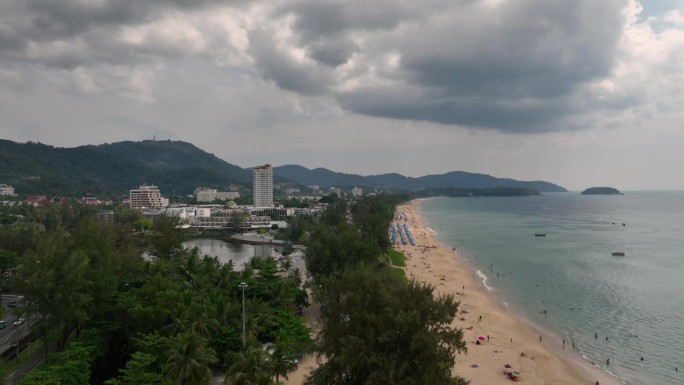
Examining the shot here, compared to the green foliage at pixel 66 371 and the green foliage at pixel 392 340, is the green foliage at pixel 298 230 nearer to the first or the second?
the green foliage at pixel 66 371

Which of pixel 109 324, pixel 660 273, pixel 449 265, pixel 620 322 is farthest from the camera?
pixel 449 265

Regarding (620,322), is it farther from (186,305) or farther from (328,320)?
(186,305)

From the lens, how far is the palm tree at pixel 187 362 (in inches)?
787

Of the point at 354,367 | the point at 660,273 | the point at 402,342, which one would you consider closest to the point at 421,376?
the point at 402,342

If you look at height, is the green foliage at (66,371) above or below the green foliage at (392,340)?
below

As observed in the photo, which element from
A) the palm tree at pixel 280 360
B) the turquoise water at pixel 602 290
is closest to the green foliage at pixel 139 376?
the palm tree at pixel 280 360

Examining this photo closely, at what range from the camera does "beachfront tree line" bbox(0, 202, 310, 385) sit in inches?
790

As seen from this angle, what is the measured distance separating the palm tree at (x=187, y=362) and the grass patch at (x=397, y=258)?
4862cm

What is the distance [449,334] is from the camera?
717 inches

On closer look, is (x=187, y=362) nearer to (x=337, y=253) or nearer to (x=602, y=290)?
(x=337, y=253)

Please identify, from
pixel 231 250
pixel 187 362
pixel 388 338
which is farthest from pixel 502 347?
pixel 231 250

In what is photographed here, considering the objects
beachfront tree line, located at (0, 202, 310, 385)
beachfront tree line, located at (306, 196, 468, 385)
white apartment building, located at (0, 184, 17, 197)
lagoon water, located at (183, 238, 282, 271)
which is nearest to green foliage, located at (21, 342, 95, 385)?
beachfront tree line, located at (0, 202, 310, 385)

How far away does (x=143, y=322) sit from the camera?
25.8m

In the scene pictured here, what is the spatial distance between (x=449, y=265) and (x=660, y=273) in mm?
30299
